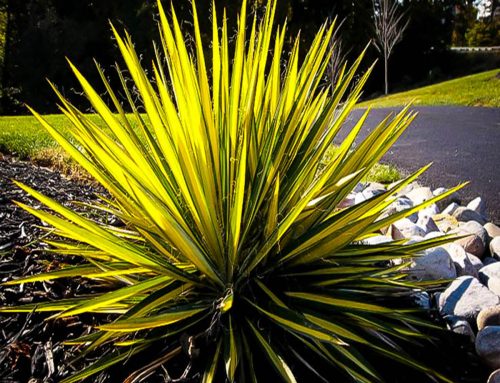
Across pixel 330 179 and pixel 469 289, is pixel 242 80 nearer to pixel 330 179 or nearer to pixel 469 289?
pixel 330 179

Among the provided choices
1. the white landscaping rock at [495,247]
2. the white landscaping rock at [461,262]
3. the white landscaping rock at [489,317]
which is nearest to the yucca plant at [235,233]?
the white landscaping rock at [489,317]

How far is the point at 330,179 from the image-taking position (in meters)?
1.82

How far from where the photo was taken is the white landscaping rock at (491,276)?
2555mm

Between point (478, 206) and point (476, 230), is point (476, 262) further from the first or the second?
point (478, 206)

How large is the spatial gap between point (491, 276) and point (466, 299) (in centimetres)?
56

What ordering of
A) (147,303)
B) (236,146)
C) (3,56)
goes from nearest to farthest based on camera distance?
(147,303) < (236,146) < (3,56)

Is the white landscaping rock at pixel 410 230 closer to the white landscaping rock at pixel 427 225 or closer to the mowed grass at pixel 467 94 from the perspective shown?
the white landscaping rock at pixel 427 225

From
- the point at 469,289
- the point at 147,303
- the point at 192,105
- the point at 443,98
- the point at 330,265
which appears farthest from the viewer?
the point at 443,98

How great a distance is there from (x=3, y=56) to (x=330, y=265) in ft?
86.3

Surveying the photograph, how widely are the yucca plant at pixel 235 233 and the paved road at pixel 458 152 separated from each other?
203cm

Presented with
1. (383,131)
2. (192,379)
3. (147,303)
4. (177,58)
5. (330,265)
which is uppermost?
(177,58)

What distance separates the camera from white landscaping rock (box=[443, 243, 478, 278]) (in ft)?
8.89

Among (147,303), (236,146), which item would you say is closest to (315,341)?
(147,303)

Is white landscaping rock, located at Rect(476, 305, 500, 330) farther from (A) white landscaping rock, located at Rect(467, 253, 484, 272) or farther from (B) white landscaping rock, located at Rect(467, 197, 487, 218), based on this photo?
(B) white landscaping rock, located at Rect(467, 197, 487, 218)
